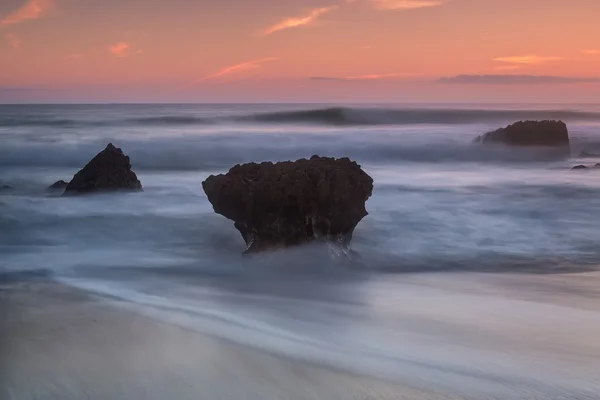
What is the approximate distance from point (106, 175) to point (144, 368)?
437cm

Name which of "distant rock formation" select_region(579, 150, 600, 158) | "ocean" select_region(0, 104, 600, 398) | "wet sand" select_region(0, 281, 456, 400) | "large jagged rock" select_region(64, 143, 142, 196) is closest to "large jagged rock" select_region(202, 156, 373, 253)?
"ocean" select_region(0, 104, 600, 398)

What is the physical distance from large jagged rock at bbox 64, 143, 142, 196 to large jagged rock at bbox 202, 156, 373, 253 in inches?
→ 101

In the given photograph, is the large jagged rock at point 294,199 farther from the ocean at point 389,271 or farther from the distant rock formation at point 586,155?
the distant rock formation at point 586,155

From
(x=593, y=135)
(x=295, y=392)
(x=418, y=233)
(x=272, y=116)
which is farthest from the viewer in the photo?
(x=272, y=116)

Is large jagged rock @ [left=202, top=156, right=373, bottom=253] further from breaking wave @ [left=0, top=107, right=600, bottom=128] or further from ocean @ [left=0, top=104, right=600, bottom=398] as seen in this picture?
breaking wave @ [left=0, top=107, right=600, bottom=128]

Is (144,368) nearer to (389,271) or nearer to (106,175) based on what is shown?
(389,271)

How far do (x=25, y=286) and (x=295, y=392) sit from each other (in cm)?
207

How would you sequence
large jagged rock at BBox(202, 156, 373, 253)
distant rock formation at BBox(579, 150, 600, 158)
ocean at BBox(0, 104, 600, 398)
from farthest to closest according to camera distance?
1. distant rock formation at BBox(579, 150, 600, 158)
2. large jagged rock at BBox(202, 156, 373, 253)
3. ocean at BBox(0, 104, 600, 398)

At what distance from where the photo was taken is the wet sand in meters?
2.13

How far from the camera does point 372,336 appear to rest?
280 centimetres

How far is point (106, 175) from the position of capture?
6387 millimetres

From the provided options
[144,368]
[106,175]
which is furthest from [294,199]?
[106,175]

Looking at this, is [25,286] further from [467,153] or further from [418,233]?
[467,153]

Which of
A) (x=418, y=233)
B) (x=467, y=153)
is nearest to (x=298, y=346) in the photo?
(x=418, y=233)
